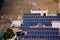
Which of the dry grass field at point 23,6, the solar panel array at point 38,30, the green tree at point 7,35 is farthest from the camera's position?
the dry grass field at point 23,6

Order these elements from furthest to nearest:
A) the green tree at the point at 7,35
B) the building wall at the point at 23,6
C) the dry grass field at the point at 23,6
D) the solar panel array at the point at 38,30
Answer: the building wall at the point at 23,6 < the dry grass field at the point at 23,6 < the green tree at the point at 7,35 < the solar panel array at the point at 38,30

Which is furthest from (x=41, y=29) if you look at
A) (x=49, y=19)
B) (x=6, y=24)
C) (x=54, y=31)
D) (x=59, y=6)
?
(x=59, y=6)

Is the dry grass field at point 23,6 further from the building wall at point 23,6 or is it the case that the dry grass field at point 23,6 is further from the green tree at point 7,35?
the green tree at point 7,35

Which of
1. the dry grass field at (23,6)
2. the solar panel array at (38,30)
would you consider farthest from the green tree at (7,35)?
the dry grass field at (23,6)

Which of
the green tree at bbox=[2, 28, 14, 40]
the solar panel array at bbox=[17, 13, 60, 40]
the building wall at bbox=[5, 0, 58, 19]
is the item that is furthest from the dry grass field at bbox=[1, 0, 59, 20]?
the green tree at bbox=[2, 28, 14, 40]

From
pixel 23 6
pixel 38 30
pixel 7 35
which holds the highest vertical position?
pixel 23 6

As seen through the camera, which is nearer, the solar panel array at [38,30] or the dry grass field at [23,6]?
the solar panel array at [38,30]

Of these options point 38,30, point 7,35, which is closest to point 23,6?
point 7,35

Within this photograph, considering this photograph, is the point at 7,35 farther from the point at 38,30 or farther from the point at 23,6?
the point at 23,6
